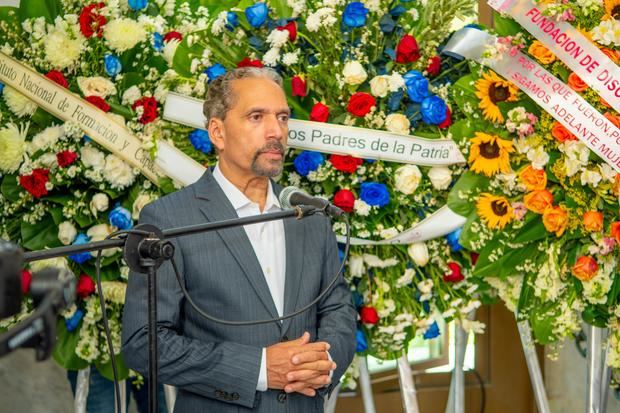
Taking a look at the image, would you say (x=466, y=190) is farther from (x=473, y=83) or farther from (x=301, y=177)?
(x=301, y=177)

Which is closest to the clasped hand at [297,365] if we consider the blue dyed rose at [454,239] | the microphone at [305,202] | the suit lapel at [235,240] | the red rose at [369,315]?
the suit lapel at [235,240]

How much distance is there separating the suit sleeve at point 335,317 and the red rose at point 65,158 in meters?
0.91

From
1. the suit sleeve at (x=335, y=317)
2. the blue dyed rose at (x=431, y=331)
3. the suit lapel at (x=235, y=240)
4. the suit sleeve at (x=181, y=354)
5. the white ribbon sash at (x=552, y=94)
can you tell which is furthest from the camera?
the blue dyed rose at (x=431, y=331)

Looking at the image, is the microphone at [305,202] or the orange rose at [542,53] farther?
the orange rose at [542,53]

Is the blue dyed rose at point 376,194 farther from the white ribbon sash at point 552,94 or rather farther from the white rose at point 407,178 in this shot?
the white ribbon sash at point 552,94

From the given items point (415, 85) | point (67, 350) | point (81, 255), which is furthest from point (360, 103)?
point (67, 350)

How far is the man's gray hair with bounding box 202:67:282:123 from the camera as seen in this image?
267 centimetres

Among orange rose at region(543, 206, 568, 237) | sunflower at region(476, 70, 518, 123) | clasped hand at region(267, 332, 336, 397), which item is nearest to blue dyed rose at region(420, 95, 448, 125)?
sunflower at region(476, 70, 518, 123)

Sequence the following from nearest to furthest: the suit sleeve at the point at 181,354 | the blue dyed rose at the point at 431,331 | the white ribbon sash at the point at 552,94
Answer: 1. the suit sleeve at the point at 181,354
2. the white ribbon sash at the point at 552,94
3. the blue dyed rose at the point at 431,331

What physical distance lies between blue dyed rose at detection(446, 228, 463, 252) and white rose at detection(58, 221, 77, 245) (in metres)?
1.28

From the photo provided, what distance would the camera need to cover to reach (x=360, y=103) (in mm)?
2928

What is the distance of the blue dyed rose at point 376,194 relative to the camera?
9.73 ft

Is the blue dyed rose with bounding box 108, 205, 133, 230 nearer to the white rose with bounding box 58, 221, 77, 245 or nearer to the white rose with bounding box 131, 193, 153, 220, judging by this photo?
the white rose with bounding box 131, 193, 153, 220

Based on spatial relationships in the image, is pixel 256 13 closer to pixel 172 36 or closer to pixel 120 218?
pixel 172 36
